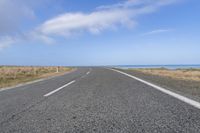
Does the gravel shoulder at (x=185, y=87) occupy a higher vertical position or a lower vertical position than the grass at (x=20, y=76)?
higher

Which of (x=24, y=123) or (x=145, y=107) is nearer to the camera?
(x=24, y=123)

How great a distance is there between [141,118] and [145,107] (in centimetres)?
104

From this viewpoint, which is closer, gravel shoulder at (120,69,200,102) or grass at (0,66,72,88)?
gravel shoulder at (120,69,200,102)

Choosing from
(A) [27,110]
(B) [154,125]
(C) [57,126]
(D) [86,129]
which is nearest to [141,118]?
(B) [154,125]

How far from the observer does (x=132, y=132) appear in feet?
10.1

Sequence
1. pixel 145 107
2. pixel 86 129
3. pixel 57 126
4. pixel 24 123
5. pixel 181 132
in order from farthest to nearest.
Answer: pixel 145 107, pixel 24 123, pixel 57 126, pixel 86 129, pixel 181 132

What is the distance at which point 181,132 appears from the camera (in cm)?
301

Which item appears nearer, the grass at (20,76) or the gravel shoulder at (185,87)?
the gravel shoulder at (185,87)

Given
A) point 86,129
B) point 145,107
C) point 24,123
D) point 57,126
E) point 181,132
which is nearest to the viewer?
point 181,132

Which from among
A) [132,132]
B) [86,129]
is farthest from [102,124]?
[132,132]

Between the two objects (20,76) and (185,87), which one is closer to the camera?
(185,87)

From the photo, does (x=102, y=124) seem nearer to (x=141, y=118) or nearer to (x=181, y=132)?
(x=141, y=118)

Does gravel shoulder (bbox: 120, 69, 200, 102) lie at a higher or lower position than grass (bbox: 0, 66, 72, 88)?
higher

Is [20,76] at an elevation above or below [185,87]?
below
